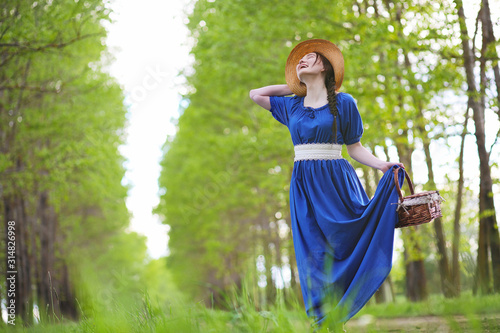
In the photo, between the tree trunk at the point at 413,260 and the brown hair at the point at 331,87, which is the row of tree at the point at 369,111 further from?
the brown hair at the point at 331,87

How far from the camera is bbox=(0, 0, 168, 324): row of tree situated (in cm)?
597

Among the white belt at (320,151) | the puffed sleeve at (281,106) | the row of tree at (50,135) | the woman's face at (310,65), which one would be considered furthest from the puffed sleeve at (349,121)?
the row of tree at (50,135)

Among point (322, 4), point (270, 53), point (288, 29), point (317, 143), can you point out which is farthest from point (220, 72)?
point (317, 143)

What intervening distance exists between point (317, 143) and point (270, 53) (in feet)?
30.7

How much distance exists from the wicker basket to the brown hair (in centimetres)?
64

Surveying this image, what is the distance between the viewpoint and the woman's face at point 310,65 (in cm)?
378

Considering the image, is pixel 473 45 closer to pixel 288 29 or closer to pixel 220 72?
pixel 288 29

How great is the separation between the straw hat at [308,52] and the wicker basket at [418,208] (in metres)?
1.03

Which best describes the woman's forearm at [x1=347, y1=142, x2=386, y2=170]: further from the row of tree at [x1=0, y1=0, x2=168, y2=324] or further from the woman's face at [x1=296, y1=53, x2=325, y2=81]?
the row of tree at [x1=0, y1=0, x2=168, y2=324]

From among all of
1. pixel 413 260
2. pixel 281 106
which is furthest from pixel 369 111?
pixel 281 106

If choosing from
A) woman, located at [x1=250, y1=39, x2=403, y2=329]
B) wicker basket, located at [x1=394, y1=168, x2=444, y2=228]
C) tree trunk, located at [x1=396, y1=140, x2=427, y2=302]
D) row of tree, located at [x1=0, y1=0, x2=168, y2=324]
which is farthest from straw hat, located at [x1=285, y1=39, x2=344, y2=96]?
tree trunk, located at [x1=396, y1=140, x2=427, y2=302]

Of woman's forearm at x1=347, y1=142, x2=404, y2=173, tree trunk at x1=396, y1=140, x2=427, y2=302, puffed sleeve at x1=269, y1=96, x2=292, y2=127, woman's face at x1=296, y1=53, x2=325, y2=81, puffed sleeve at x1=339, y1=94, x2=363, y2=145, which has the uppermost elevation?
woman's face at x1=296, y1=53, x2=325, y2=81

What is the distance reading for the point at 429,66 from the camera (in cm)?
672

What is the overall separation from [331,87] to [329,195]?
88 cm
